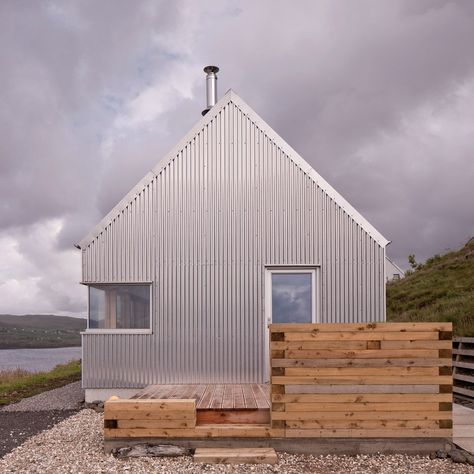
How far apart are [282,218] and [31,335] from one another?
120220 mm

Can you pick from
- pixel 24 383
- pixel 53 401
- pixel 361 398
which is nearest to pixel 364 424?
pixel 361 398

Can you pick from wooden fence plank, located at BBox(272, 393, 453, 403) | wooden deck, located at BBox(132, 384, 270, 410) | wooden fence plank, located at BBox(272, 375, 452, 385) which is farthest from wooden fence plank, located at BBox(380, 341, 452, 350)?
wooden deck, located at BBox(132, 384, 270, 410)

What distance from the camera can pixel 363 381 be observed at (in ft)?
22.7

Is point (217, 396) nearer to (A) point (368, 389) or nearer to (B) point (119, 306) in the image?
(A) point (368, 389)

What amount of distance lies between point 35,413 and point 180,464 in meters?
4.81

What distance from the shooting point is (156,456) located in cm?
686

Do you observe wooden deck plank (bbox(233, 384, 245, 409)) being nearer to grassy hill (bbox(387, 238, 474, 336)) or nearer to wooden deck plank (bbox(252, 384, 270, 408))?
wooden deck plank (bbox(252, 384, 270, 408))

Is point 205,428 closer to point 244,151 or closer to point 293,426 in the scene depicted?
point 293,426

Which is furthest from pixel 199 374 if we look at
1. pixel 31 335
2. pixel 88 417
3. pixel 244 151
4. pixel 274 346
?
pixel 31 335

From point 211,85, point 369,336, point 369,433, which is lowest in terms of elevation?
point 369,433

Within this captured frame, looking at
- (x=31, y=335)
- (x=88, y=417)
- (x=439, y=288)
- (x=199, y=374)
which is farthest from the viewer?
(x=31, y=335)

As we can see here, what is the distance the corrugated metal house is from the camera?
10.0 meters

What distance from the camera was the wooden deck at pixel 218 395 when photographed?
288 inches

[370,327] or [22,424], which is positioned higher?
[370,327]
